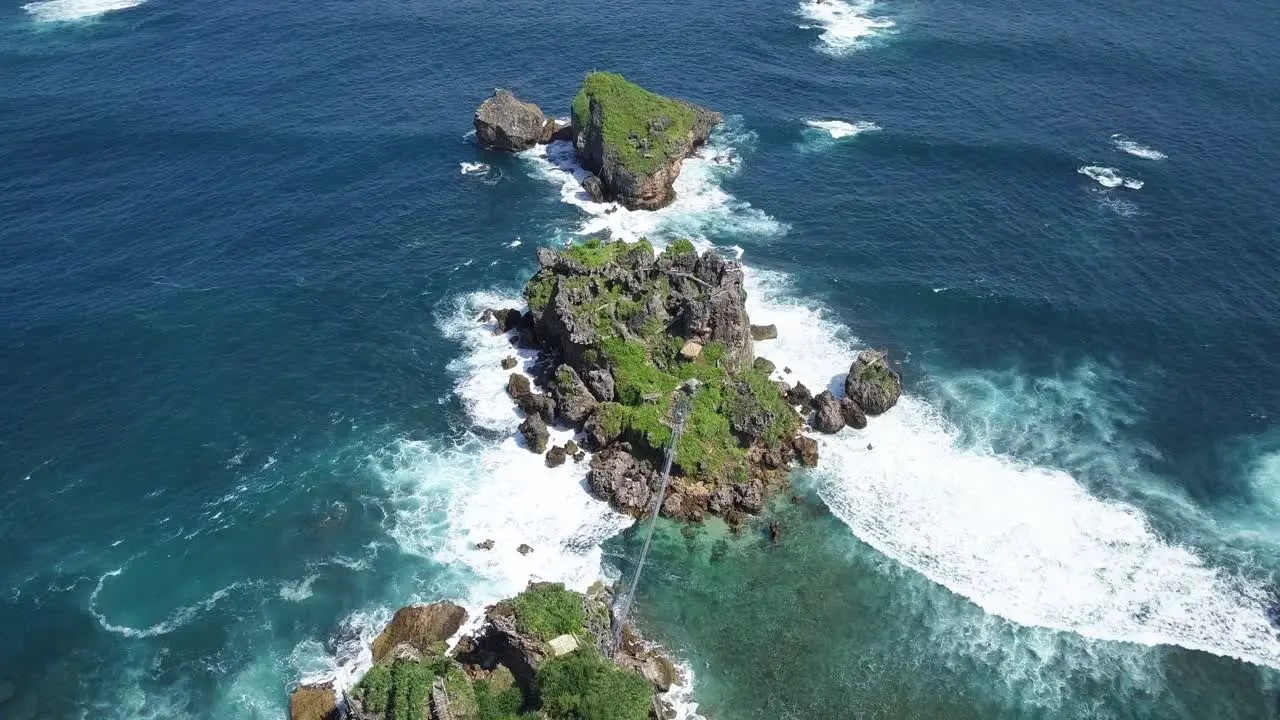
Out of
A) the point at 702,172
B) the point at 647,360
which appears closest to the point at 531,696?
the point at 647,360

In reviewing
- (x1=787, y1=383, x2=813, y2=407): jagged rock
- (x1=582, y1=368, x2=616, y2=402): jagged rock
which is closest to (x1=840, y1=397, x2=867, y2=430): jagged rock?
(x1=787, y1=383, x2=813, y2=407): jagged rock

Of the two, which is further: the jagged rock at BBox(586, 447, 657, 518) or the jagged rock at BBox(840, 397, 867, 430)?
the jagged rock at BBox(840, 397, 867, 430)

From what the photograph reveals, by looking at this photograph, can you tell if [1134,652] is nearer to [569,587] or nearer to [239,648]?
[569,587]

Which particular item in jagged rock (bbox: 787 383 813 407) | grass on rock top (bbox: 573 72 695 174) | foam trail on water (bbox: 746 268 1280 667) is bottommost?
foam trail on water (bbox: 746 268 1280 667)

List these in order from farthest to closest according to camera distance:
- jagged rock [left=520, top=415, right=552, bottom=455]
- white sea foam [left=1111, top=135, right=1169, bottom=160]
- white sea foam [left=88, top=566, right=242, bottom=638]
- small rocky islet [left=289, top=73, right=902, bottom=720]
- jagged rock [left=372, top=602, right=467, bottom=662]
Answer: white sea foam [left=1111, top=135, right=1169, bottom=160] → jagged rock [left=520, top=415, right=552, bottom=455] → white sea foam [left=88, top=566, right=242, bottom=638] → jagged rock [left=372, top=602, right=467, bottom=662] → small rocky islet [left=289, top=73, right=902, bottom=720]

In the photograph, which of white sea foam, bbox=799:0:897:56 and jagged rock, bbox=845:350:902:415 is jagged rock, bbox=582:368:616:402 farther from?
white sea foam, bbox=799:0:897:56

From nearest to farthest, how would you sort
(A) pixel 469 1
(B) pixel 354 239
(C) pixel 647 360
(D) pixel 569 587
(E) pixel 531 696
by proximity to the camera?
1. (E) pixel 531 696
2. (D) pixel 569 587
3. (C) pixel 647 360
4. (B) pixel 354 239
5. (A) pixel 469 1

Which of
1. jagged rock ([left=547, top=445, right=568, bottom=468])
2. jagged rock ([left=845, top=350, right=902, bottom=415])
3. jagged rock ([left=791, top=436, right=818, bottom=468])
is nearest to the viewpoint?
jagged rock ([left=547, top=445, right=568, bottom=468])

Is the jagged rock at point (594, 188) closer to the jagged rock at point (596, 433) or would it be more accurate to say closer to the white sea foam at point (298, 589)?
the jagged rock at point (596, 433)
